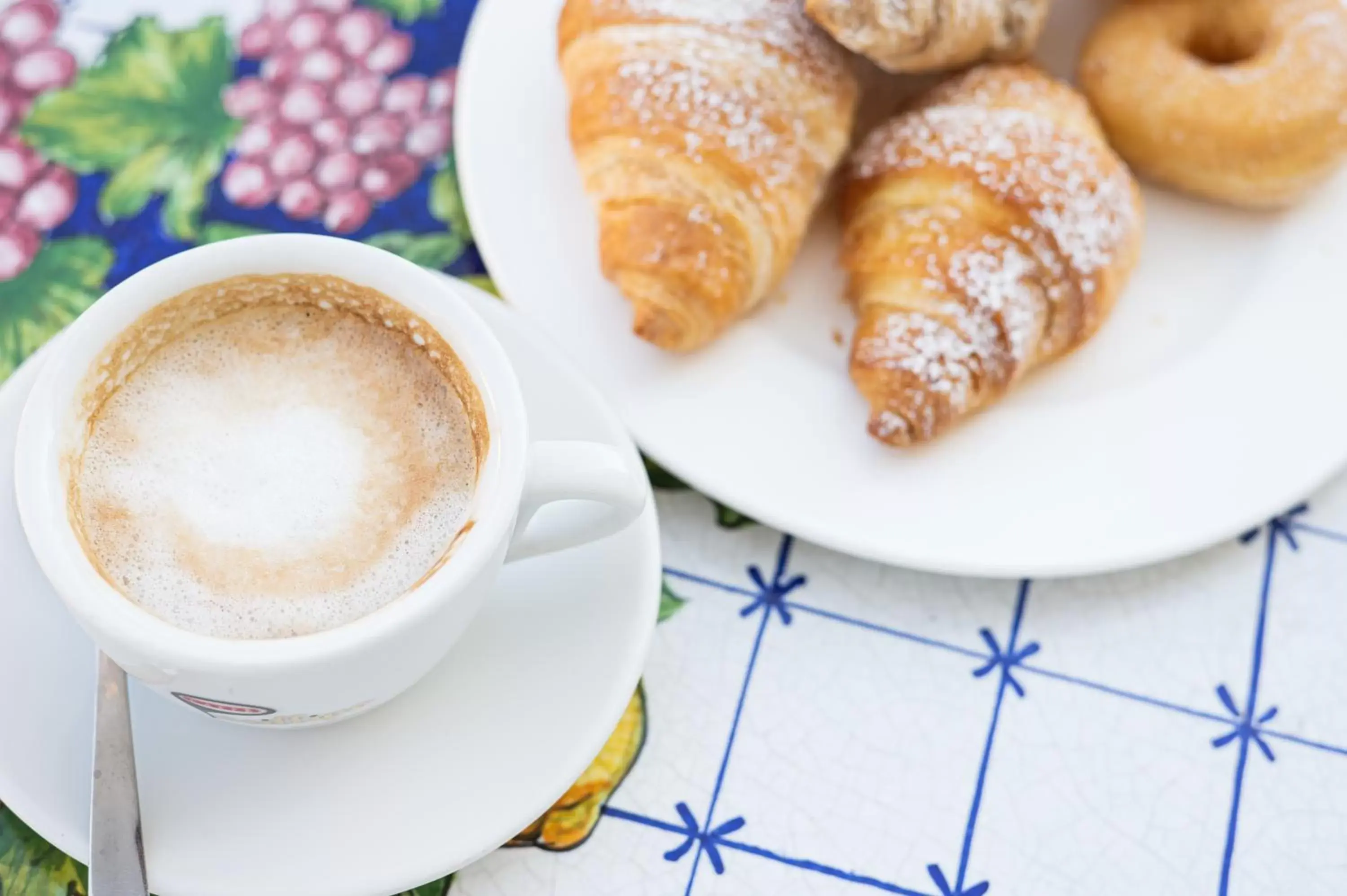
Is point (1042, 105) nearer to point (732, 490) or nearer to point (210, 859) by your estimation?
point (732, 490)

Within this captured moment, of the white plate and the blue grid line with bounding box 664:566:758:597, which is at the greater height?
the white plate

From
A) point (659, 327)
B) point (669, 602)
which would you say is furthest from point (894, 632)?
point (659, 327)

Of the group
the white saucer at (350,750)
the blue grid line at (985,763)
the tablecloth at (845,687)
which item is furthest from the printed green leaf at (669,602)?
the blue grid line at (985,763)

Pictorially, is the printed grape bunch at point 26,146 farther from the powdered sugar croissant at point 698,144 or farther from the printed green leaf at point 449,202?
the powdered sugar croissant at point 698,144

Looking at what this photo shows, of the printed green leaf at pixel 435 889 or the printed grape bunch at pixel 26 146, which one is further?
the printed grape bunch at pixel 26 146

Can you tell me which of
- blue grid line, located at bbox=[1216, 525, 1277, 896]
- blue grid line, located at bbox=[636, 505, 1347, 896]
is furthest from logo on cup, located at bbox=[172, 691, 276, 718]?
blue grid line, located at bbox=[1216, 525, 1277, 896]

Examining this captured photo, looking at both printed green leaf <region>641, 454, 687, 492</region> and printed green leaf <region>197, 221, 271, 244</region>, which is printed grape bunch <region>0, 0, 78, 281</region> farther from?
printed green leaf <region>641, 454, 687, 492</region>

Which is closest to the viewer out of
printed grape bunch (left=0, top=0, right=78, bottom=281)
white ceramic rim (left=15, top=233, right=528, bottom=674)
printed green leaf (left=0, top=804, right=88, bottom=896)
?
white ceramic rim (left=15, top=233, right=528, bottom=674)
